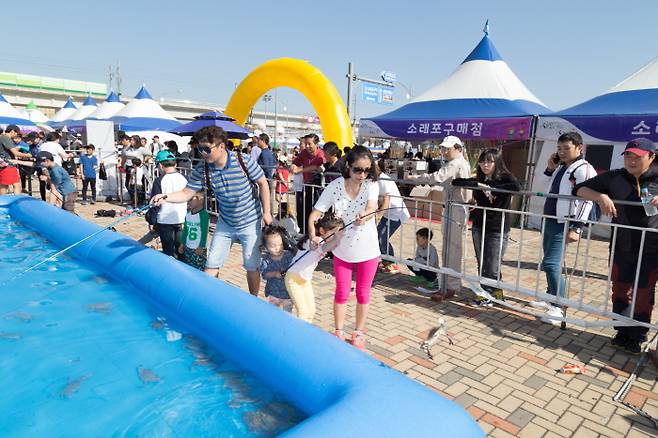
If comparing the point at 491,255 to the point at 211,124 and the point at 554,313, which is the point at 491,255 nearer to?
the point at 554,313

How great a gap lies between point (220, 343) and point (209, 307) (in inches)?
12.6

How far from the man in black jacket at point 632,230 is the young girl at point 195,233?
3.59 m

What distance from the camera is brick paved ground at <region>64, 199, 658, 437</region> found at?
2.78 m

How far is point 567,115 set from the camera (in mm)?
8266

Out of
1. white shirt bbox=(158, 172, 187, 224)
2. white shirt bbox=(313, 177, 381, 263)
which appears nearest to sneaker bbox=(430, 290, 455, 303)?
white shirt bbox=(313, 177, 381, 263)

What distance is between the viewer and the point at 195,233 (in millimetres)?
4750

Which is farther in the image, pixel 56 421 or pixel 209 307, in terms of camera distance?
pixel 209 307

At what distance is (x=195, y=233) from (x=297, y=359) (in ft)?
8.18

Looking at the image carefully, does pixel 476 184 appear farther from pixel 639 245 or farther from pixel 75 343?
pixel 75 343

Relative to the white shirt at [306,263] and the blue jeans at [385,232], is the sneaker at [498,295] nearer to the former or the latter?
the blue jeans at [385,232]

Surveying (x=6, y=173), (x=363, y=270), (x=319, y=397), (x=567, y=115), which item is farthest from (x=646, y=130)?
(x=6, y=173)

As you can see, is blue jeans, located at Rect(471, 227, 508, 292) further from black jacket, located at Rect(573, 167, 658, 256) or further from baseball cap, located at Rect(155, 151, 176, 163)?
baseball cap, located at Rect(155, 151, 176, 163)

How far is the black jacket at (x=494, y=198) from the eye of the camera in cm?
445

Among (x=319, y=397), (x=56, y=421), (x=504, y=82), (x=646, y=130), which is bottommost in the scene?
(x=56, y=421)
